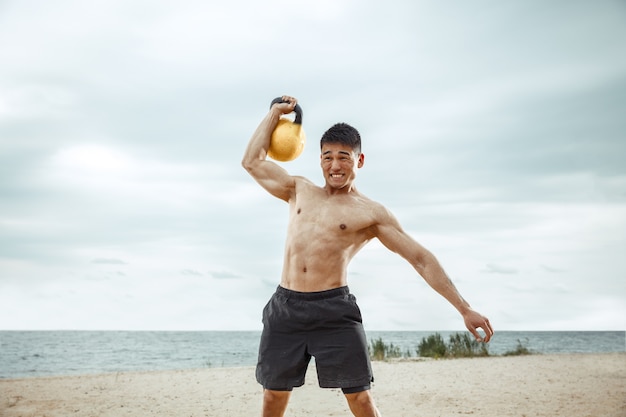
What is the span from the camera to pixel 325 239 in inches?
149

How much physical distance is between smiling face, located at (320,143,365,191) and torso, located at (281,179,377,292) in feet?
0.39

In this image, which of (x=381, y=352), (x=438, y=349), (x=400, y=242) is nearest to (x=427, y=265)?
(x=400, y=242)

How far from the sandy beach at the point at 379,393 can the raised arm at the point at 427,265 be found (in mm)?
4129

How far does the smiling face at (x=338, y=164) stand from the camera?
12.5 feet

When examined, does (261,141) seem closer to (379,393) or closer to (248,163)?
(248,163)

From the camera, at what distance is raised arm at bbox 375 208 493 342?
3418 millimetres

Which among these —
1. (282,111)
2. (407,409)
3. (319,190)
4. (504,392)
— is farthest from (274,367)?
(504,392)

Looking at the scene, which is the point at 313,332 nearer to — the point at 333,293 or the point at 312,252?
the point at 333,293

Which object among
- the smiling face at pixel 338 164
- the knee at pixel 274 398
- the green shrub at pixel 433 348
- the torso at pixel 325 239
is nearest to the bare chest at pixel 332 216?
the torso at pixel 325 239

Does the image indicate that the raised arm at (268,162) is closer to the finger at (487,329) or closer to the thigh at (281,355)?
the thigh at (281,355)

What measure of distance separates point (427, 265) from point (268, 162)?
4.27ft

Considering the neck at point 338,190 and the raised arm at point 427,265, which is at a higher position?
the neck at point 338,190

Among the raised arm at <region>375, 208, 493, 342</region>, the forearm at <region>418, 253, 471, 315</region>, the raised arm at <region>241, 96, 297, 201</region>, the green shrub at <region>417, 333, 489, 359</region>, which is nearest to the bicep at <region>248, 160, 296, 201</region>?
the raised arm at <region>241, 96, 297, 201</region>

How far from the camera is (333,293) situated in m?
3.75
